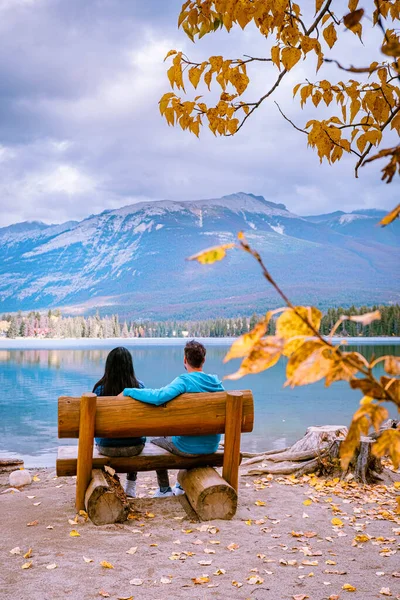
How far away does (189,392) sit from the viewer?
20.3ft

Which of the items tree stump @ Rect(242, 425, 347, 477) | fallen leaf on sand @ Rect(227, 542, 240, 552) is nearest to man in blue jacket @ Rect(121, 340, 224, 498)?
fallen leaf on sand @ Rect(227, 542, 240, 552)

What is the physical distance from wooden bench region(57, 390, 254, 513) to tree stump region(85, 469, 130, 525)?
285 mm

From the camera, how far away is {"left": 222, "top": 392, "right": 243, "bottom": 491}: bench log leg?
612 cm

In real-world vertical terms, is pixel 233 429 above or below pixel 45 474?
above

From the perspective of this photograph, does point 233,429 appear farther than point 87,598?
Yes

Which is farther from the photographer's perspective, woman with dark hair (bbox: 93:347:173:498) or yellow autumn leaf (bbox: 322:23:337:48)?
woman with dark hair (bbox: 93:347:173:498)

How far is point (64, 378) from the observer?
5081cm

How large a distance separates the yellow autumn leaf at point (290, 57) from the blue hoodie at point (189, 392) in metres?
3.47

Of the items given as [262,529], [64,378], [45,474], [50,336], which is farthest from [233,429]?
[50,336]

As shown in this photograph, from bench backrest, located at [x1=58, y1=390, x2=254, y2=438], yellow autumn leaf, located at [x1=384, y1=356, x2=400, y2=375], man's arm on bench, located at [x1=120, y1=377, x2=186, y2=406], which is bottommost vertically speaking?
bench backrest, located at [x1=58, y1=390, x2=254, y2=438]

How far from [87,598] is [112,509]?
1.67m

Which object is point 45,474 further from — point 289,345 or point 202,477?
point 289,345

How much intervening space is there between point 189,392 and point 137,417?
66 cm

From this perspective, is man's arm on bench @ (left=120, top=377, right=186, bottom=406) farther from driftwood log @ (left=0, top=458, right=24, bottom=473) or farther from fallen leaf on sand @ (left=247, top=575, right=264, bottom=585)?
driftwood log @ (left=0, top=458, right=24, bottom=473)
